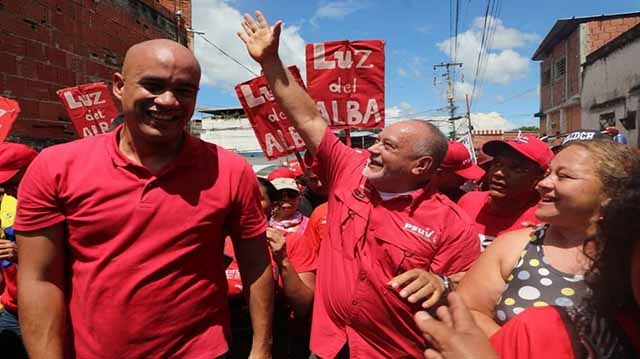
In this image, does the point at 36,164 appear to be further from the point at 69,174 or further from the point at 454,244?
the point at 454,244

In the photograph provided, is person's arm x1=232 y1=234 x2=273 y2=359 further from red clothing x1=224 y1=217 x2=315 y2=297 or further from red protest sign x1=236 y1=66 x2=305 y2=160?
red protest sign x1=236 y1=66 x2=305 y2=160

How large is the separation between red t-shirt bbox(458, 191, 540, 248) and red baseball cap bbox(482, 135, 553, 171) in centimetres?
26

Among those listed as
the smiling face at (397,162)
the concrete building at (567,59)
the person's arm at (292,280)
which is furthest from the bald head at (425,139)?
the concrete building at (567,59)

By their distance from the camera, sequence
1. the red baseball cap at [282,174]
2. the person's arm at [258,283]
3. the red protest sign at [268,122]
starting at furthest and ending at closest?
the red baseball cap at [282,174], the red protest sign at [268,122], the person's arm at [258,283]

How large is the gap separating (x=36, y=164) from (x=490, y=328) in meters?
1.67

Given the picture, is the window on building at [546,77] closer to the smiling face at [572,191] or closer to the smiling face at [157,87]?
the smiling face at [572,191]

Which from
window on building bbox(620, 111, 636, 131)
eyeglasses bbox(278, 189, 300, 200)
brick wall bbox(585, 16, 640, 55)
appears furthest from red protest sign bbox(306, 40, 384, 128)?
brick wall bbox(585, 16, 640, 55)

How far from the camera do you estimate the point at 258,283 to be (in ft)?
6.63

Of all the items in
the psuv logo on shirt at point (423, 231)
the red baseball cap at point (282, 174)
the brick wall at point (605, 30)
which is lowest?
the psuv logo on shirt at point (423, 231)

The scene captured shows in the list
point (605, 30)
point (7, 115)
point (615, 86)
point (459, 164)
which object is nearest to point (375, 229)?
point (459, 164)

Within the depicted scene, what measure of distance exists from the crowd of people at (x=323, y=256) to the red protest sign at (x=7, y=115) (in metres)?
2.61

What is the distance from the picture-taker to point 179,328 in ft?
5.86

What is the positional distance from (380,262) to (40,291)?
4.37 feet

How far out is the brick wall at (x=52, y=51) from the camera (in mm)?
5613
